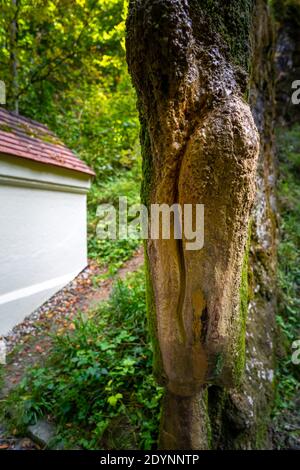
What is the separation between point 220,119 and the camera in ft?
3.60

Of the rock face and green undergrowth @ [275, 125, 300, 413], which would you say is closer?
the rock face

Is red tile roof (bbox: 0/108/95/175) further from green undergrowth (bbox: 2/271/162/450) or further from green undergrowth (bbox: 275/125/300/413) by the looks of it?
green undergrowth (bbox: 275/125/300/413)

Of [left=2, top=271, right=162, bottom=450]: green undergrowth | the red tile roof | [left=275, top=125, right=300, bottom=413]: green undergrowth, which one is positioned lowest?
[left=2, top=271, right=162, bottom=450]: green undergrowth

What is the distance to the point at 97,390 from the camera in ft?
8.03

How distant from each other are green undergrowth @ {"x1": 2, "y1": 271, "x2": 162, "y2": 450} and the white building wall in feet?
3.31

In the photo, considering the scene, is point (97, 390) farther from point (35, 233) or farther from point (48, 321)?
point (35, 233)

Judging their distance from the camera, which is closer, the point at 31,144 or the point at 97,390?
the point at 97,390

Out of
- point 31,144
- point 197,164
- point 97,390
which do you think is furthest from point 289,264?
point 31,144

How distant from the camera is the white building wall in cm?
354

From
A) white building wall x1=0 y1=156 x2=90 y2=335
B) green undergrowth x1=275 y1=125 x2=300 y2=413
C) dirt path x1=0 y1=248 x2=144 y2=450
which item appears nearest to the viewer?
green undergrowth x1=275 y1=125 x2=300 y2=413

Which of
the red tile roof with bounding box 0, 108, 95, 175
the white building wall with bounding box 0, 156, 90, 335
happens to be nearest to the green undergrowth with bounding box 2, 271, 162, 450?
the white building wall with bounding box 0, 156, 90, 335

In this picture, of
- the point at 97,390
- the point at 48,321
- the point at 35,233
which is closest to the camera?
the point at 97,390

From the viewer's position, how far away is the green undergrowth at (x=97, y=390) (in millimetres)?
2186

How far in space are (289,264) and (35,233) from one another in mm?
3515
